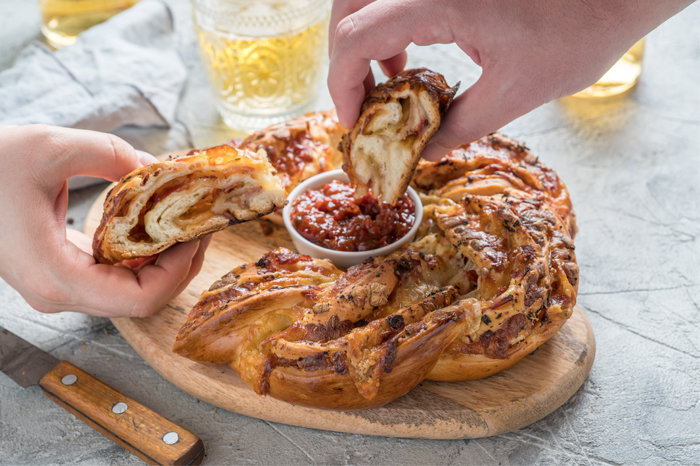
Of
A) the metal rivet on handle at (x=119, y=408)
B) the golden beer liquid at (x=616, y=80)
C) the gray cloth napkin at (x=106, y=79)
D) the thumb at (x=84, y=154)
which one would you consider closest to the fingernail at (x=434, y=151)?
the thumb at (x=84, y=154)

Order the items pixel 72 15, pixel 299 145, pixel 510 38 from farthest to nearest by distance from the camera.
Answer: pixel 72 15, pixel 299 145, pixel 510 38

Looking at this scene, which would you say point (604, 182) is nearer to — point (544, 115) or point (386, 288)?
point (544, 115)

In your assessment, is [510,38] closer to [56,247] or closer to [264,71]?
[56,247]

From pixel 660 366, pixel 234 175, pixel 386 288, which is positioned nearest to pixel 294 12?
pixel 234 175

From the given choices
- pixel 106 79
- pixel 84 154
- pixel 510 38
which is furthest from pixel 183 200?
pixel 106 79

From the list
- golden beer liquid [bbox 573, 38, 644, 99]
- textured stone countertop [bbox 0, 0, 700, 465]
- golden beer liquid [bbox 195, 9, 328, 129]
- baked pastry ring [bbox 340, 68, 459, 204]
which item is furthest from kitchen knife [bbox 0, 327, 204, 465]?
golden beer liquid [bbox 573, 38, 644, 99]
